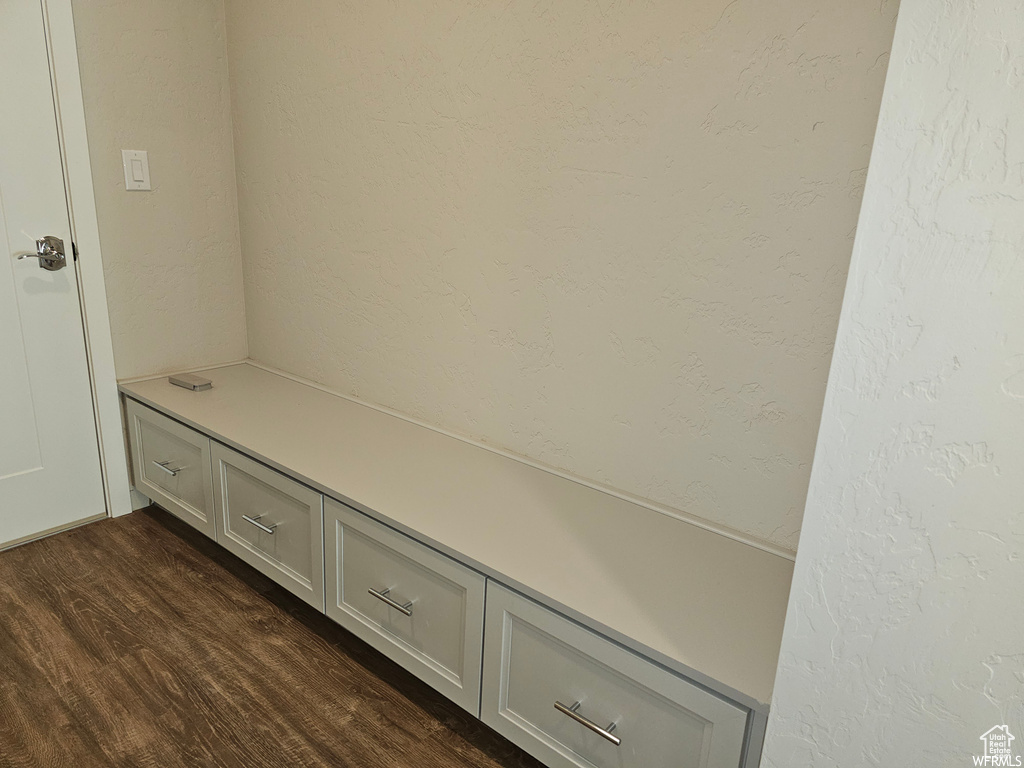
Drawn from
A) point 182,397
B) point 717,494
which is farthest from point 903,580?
point 182,397

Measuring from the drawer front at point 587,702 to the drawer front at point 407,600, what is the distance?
0.06 m

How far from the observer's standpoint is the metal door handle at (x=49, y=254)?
7.38ft

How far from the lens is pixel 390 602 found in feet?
5.40

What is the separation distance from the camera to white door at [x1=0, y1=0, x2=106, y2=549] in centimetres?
214

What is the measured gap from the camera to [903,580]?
0.83 meters

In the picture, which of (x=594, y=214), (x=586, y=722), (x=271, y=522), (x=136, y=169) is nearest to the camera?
(x=586, y=722)

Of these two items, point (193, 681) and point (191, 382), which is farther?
point (191, 382)

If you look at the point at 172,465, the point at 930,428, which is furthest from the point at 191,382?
the point at 930,428

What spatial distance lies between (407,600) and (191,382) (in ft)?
4.36

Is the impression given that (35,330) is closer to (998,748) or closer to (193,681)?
(193,681)

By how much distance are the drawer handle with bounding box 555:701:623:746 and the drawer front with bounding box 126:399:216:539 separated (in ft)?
4.45

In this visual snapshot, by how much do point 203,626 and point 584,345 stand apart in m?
1.32

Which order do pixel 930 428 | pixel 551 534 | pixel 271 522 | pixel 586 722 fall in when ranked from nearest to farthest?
pixel 930 428
pixel 586 722
pixel 551 534
pixel 271 522

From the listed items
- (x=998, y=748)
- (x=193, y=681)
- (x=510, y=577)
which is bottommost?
(x=193, y=681)
